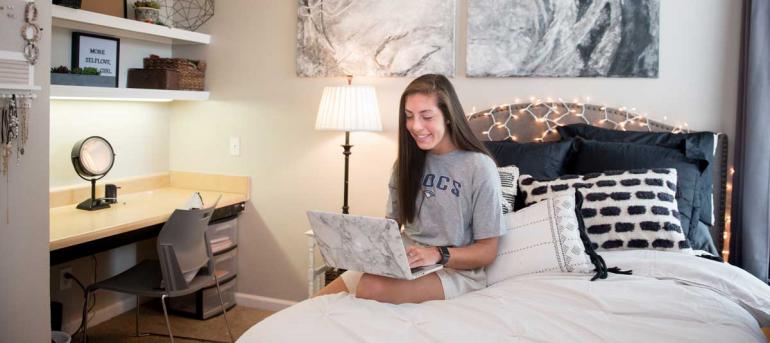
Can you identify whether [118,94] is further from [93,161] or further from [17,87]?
[17,87]

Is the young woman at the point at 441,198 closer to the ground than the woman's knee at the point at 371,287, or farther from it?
farther from it

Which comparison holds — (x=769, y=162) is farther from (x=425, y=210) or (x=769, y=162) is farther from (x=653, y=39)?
(x=425, y=210)

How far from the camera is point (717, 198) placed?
2.81 m

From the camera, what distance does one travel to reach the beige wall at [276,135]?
3434 millimetres

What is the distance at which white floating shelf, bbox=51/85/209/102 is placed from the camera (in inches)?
115

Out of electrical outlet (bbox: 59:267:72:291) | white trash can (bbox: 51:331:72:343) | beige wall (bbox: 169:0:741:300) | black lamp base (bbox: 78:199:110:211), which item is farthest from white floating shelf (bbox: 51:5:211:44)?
white trash can (bbox: 51:331:72:343)

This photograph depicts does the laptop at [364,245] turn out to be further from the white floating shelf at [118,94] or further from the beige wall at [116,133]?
the beige wall at [116,133]

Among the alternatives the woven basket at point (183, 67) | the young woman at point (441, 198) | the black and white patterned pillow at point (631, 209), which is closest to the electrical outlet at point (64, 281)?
the woven basket at point (183, 67)

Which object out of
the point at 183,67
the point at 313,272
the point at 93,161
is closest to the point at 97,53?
the point at 183,67

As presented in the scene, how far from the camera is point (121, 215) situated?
305 centimetres

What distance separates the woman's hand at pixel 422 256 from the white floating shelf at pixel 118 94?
181 centimetres

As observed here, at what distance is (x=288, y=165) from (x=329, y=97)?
61cm

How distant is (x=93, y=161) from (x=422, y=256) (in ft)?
6.40

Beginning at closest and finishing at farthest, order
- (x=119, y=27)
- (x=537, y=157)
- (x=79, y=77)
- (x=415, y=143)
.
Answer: (x=415, y=143) < (x=537, y=157) < (x=79, y=77) < (x=119, y=27)
